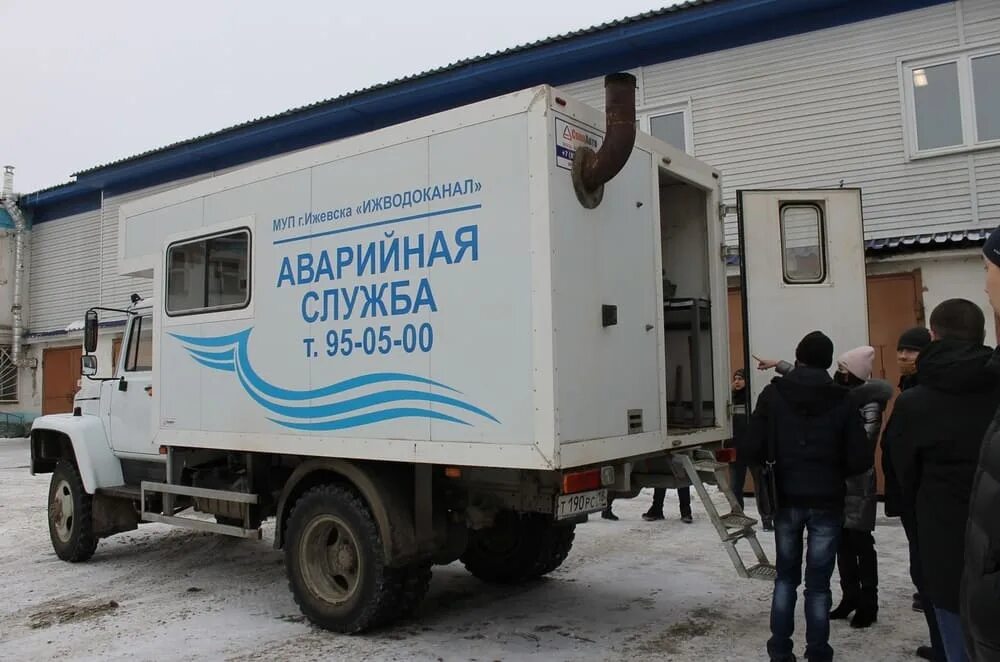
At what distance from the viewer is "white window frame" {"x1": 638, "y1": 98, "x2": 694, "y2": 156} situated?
11.7m

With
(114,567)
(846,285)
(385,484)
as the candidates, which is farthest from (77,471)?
(846,285)

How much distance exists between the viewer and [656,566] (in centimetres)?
680

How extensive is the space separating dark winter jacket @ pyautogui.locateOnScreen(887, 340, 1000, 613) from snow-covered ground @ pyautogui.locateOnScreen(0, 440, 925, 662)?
6.44ft

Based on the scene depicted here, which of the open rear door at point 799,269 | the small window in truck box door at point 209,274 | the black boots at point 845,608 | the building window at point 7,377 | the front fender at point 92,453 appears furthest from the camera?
the building window at point 7,377

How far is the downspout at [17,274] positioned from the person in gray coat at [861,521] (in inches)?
877

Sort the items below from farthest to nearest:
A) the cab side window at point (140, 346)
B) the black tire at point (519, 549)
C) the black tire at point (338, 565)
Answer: the cab side window at point (140, 346) → the black tire at point (519, 549) → the black tire at point (338, 565)

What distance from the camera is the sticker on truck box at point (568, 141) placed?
438cm

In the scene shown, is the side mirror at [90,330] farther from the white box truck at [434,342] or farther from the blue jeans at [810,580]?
the blue jeans at [810,580]

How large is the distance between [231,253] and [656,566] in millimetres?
4303

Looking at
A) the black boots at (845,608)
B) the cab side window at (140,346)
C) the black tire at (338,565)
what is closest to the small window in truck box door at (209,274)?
the cab side window at (140,346)

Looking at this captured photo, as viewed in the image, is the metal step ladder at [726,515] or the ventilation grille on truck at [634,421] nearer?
the metal step ladder at [726,515]

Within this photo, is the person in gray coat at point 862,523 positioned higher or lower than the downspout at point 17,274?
lower

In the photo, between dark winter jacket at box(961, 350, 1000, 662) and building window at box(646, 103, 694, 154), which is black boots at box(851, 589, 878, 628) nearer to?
dark winter jacket at box(961, 350, 1000, 662)

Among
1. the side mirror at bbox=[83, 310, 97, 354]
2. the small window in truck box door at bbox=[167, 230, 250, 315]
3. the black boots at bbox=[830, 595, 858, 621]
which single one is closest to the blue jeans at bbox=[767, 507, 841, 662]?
the black boots at bbox=[830, 595, 858, 621]
